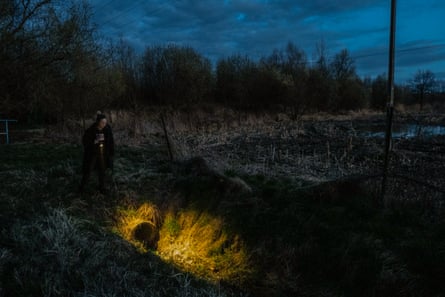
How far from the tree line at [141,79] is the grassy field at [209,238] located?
3.25 meters

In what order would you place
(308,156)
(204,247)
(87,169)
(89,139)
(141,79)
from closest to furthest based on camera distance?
(204,247) < (89,139) < (87,169) < (308,156) < (141,79)

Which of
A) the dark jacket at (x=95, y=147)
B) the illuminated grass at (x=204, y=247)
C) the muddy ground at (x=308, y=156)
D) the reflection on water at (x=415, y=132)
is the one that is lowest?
the illuminated grass at (x=204, y=247)

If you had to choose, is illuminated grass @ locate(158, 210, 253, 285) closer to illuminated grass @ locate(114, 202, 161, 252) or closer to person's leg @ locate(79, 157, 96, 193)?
illuminated grass @ locate(114, 202, 161, 252)

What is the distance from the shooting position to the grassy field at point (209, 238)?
13.0 feet

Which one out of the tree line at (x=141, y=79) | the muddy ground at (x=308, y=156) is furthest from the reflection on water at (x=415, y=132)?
the tree line at (x=141, y=79)

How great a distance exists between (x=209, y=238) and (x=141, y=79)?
94.2ft

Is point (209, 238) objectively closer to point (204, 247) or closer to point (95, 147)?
point (204, 247)

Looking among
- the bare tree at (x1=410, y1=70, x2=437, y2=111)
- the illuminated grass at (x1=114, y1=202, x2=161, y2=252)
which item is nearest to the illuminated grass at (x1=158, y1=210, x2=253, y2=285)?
the illuminated grass at (x1=114, y1=202, x2=161, y2=252)

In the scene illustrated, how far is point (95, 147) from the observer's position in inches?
261

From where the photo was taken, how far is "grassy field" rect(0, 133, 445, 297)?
156 inches

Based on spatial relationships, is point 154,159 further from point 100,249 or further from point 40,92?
point 100,249

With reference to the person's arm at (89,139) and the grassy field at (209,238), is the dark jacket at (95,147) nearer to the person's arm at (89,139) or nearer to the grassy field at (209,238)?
the person's arm at (89,139)

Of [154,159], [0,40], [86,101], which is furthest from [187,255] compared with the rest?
[86,101]

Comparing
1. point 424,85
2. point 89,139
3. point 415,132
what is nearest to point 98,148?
point 89,139
